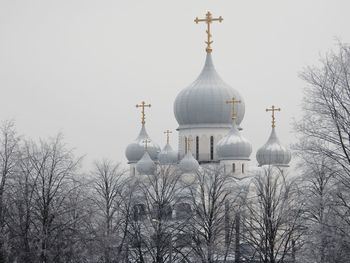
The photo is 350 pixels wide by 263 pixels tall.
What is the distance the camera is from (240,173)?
228ft

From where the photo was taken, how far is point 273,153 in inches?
2857

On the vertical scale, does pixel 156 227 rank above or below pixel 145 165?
below

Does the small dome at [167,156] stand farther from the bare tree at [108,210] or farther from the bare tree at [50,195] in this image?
the bare tree at [50,195]

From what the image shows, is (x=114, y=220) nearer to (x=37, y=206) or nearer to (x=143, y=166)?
(x=37, y=206)

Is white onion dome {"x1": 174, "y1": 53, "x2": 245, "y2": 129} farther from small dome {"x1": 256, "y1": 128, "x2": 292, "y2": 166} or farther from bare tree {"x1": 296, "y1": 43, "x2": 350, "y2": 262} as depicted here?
bare tree {"x1": 296, "y1": 43, "x2": 350, "y2": 262}

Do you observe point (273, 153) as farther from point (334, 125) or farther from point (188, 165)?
point (334, 125)

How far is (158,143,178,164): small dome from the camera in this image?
76.7 m

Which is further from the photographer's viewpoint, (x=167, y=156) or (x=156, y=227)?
(x=167, y=156)

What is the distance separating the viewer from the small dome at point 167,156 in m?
76.7

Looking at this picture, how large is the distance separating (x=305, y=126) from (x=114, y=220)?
28.3m

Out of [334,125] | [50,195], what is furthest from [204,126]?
[334,125]

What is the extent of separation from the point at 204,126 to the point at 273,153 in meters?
7.63

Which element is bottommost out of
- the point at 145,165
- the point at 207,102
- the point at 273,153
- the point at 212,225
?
the point at 212,225

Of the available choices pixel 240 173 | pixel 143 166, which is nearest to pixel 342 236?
pixel 240 173
